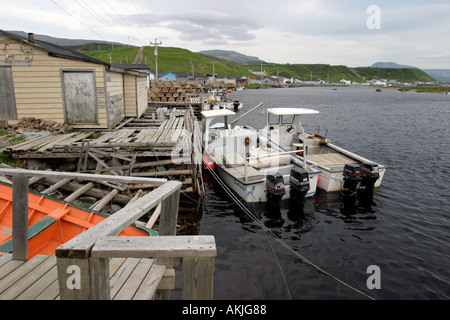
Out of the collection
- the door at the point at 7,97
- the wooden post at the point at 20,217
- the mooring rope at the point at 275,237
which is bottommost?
the mooring rope at the point at 275,237

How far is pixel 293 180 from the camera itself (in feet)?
38.1

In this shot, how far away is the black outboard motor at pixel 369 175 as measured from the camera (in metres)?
12.6

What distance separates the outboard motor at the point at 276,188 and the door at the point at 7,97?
38.6ft

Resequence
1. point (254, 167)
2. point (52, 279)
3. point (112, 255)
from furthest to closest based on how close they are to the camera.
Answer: point (254, 167)
point (52, 279)
point (112, 255)

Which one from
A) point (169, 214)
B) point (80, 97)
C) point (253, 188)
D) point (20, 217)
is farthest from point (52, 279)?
point (80, 97)

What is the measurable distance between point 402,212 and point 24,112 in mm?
16693

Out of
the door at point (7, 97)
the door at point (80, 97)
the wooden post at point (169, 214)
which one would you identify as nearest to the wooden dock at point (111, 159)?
the door at point (80, 97)

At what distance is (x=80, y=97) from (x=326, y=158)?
11.7 metres

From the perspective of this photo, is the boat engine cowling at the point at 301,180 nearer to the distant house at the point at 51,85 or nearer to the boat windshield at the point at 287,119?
the boat windshield at the point at 287,119

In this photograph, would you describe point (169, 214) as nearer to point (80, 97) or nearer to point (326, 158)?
point (326, 158)

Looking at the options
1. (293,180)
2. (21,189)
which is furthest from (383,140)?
(21,189)

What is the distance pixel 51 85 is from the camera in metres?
13.3

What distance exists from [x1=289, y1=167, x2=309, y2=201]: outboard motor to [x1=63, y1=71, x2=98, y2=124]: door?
935cm

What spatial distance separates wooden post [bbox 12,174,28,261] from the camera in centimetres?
379
